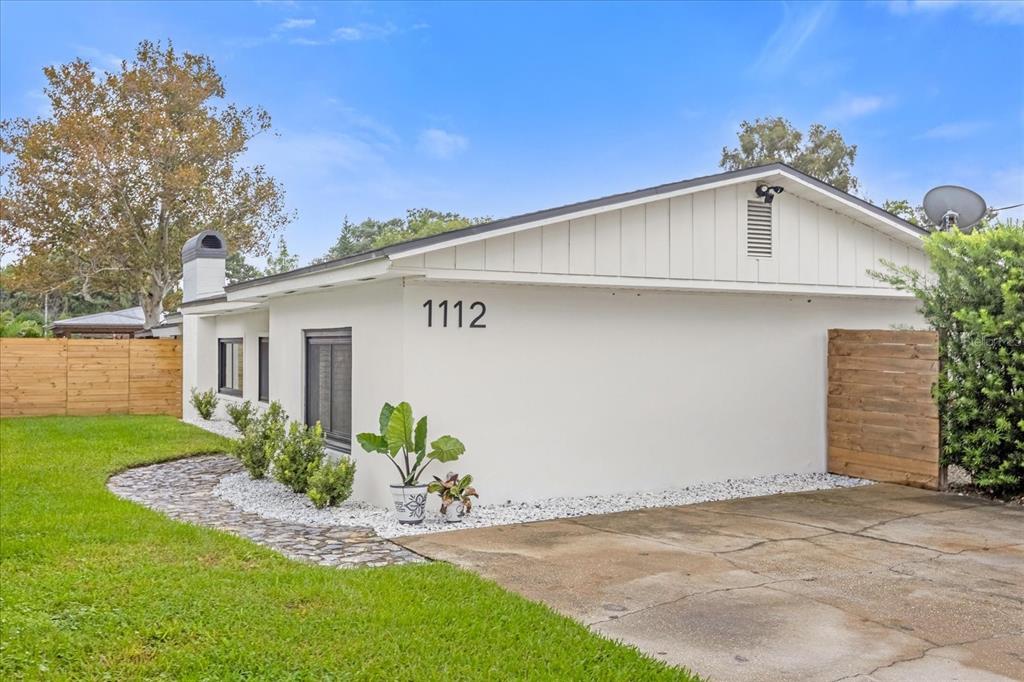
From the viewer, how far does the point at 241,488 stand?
30.7ft

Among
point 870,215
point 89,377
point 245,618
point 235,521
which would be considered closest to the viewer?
point 245,618

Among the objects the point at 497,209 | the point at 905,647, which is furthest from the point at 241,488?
the point at 497,209

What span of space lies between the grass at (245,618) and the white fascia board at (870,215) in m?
6.00

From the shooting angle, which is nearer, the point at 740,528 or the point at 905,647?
the point at 905,647

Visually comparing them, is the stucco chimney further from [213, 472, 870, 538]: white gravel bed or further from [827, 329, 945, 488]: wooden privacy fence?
[827, 329, 945, 488]: wooden privacy fence

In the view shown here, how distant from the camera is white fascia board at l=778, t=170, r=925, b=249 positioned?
8.91 m

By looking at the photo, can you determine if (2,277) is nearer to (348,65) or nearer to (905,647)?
(348,65)

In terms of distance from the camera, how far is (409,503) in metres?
7.25

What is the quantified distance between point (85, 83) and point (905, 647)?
3275 centimetres

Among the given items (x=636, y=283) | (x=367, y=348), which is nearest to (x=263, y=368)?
(x=367, y=348)

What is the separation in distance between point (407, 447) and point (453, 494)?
61 cm

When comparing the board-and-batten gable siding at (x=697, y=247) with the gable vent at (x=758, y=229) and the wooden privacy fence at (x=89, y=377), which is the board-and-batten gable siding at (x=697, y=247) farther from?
the wooden privacy fence at (x=89, y=377)

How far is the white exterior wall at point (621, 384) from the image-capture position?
7836 millimetres

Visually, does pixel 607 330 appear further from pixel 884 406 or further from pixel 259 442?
pixel 259 442
